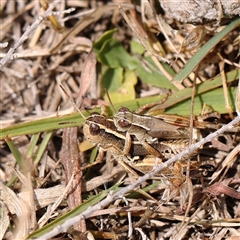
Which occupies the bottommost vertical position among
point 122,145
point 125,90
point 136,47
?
point 122,145

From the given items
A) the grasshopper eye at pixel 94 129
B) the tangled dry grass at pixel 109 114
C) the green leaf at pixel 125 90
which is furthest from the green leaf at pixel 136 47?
the grasshopper eye at pixel 94 129

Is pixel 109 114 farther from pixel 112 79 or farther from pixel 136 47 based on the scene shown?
pixel 136 47

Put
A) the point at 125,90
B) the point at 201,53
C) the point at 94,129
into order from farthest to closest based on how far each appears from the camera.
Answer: the point at 125,90, the point at 201,53, the point at 94,129

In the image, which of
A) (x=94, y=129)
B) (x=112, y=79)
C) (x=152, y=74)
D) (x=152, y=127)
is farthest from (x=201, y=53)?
(x=94, y=129)

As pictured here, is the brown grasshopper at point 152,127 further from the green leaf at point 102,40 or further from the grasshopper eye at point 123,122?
the green leaf at point 102,40

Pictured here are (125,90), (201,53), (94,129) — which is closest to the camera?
(94,129)

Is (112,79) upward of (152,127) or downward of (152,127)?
upward

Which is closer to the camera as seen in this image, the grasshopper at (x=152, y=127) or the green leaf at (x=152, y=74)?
the grasshopper at (x=152, y=127)

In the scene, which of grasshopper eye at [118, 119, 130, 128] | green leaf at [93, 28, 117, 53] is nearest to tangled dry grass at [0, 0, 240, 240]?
green leaf at [93, 28, 117, 53]
